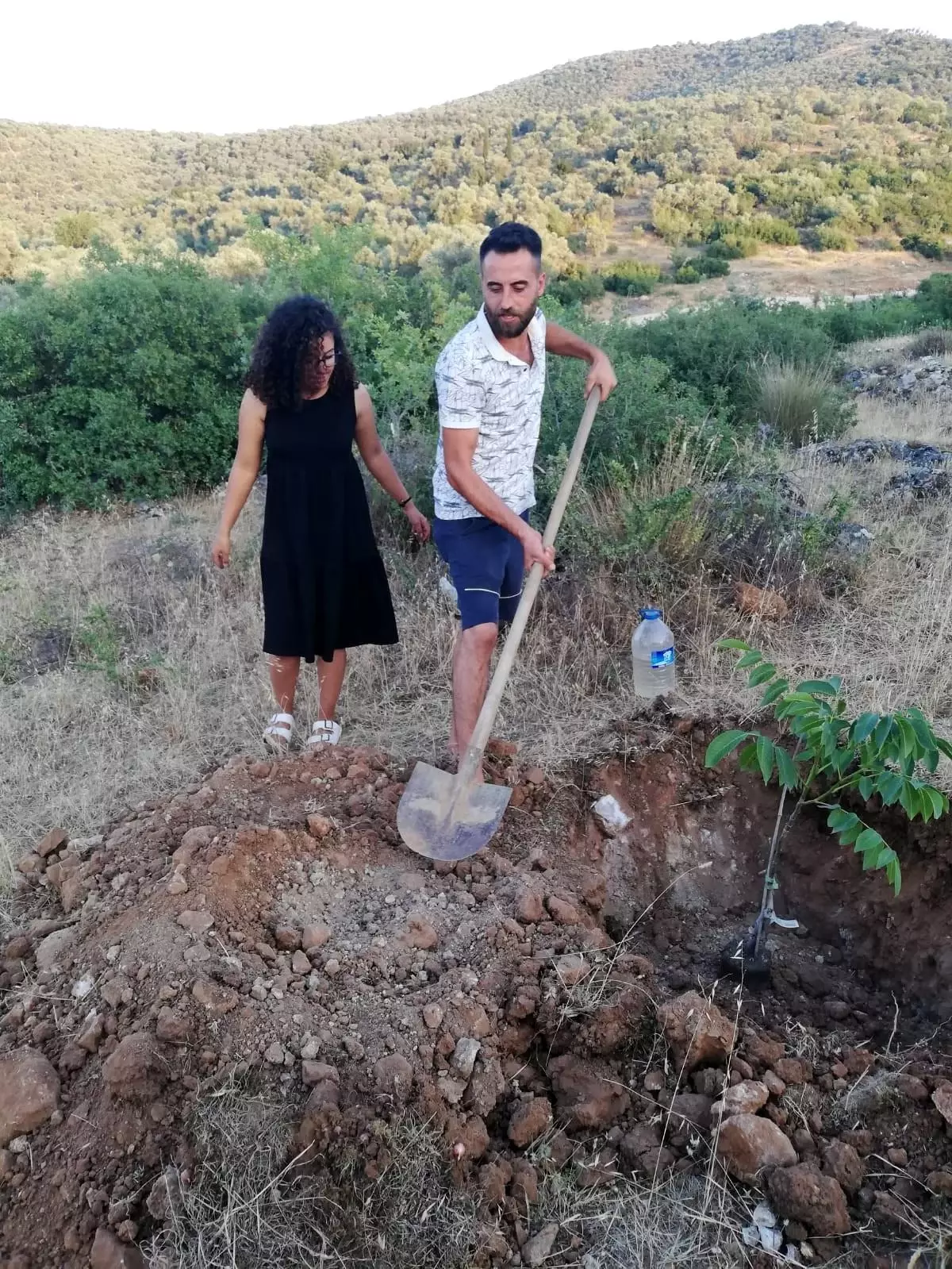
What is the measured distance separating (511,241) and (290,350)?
80 cm

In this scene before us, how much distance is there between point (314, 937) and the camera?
7.32ft

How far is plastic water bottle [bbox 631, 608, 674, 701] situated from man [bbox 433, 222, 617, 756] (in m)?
0.61

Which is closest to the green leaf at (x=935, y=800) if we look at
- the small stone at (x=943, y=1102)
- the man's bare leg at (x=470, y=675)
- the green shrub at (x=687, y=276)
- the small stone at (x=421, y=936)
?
the small stone at (x=943, y=1102)

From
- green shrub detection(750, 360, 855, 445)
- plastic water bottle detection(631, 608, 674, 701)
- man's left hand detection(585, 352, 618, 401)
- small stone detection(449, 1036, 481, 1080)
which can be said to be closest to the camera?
small stone detection(449, 1036, 481, 1080)

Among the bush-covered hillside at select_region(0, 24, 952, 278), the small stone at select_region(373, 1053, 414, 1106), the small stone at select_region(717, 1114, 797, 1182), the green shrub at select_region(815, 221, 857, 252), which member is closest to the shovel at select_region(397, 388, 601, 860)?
the small stone at select_region(373, 1053, 414, 1106)

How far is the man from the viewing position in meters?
2.57

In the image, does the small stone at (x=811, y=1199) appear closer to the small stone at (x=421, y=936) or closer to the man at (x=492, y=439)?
the small stone at (x=421, y=936)

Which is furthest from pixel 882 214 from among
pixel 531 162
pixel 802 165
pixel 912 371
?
pixel 912 371

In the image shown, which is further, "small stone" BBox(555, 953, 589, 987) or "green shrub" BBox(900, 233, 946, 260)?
"green shrub" BBox(900, 233, 946, 260)

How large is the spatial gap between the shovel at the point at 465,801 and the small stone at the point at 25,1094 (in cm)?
107

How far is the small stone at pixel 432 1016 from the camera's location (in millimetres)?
1971

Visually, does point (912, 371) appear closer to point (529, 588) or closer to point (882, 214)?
point (529, 588)

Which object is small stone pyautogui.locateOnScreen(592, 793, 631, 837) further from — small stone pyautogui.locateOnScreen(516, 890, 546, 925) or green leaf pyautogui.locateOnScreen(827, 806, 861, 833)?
green leaf pyautogui.locateOnScreen(827, 806, 861, 833)

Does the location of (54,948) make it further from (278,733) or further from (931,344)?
(931,344)
